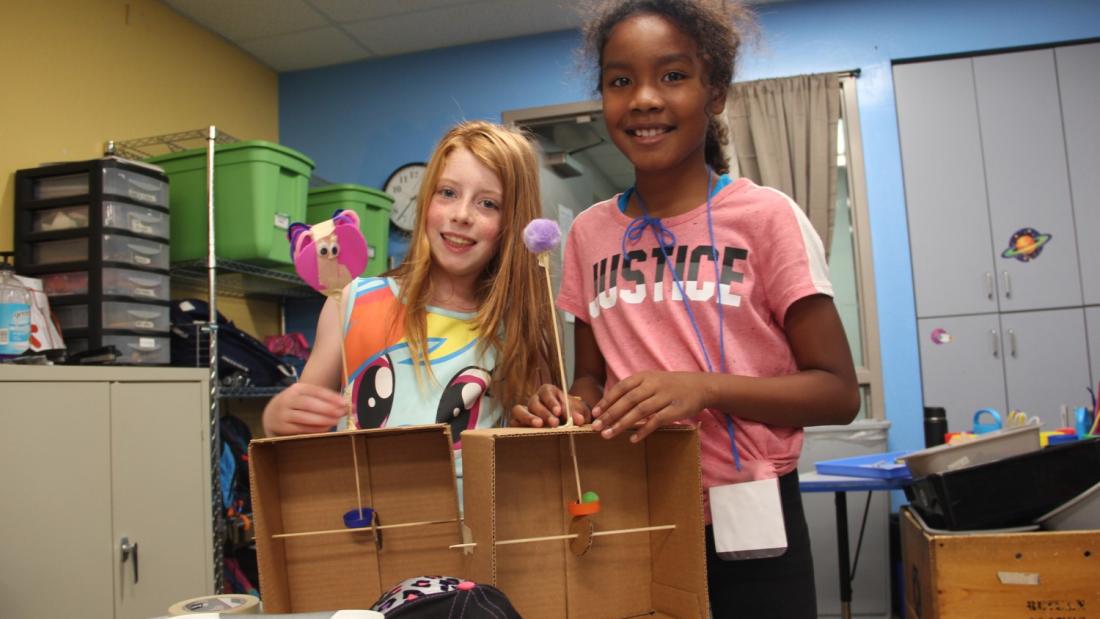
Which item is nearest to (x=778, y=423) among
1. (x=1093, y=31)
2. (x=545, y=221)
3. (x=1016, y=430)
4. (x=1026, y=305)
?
(x=545, y=221)

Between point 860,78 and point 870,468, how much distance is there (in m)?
2.34

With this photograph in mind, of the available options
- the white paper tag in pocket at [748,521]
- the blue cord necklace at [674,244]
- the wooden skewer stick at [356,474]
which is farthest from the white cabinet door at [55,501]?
the white paper tag in pocket at [748,521]

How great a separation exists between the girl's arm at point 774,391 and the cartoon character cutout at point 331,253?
1.27ft

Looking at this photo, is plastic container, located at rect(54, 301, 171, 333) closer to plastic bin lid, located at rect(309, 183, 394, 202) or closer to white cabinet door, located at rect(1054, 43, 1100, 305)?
plastic bin lid, located at rect(309, 183, 394, 202)

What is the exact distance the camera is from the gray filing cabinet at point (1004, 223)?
3.63 meters

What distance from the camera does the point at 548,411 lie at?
94 cm

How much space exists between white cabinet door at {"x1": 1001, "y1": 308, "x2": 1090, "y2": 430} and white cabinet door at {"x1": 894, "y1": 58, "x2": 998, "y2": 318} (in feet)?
0.59

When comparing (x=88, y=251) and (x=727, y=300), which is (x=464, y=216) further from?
(x=88, y=251)

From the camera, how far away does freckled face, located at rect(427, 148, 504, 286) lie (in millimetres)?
1262

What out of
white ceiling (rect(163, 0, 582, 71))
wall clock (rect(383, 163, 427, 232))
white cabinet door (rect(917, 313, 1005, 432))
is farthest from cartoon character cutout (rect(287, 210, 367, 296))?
white cabinet door (rect(917, 313, 1005, 432))

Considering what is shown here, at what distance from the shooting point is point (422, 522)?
0.95 metres

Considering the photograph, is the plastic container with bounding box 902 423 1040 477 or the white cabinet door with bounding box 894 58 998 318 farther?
the white cabinet door with bounding box 894 58 998 318

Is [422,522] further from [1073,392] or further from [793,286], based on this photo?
[1073,392]

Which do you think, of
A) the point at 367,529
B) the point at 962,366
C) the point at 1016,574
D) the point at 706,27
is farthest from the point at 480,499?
the point at 962,366
